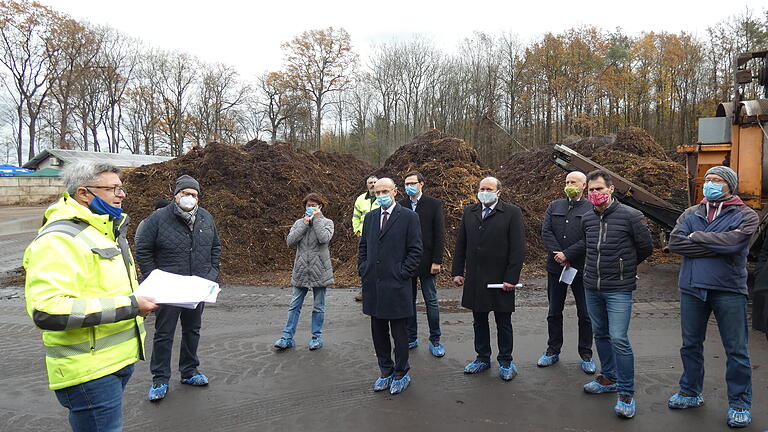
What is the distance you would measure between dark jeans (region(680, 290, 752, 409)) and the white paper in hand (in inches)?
39.3

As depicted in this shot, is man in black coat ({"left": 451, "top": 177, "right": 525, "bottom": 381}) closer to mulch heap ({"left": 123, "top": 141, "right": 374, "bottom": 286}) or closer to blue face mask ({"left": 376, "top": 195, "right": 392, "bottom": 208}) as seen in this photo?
blue face mask ({"left": 376, "top": 195, "right": 392, "bottom": 208})

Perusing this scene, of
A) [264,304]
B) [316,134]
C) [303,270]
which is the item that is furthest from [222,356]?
[316,134]

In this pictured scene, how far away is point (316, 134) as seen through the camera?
46.0m

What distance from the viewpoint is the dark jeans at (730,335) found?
369cm

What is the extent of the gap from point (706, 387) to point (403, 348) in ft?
8.83

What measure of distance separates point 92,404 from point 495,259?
3524 millimetres

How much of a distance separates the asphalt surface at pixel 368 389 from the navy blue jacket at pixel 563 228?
3.46 feet

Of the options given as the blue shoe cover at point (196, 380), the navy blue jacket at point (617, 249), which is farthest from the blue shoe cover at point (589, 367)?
the blue shoe cover at point (196, 380)

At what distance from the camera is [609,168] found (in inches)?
597

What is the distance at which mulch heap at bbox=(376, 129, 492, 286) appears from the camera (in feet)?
36.7

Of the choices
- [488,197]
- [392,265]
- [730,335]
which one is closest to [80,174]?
[392,265]

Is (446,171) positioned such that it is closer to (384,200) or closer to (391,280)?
(384,200)

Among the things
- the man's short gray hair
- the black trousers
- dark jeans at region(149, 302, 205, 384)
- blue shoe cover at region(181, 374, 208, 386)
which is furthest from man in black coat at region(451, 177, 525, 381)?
the man's short gray hair

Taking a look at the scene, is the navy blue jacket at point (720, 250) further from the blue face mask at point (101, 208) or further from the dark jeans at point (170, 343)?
the dark jeans at point (170, 343)
